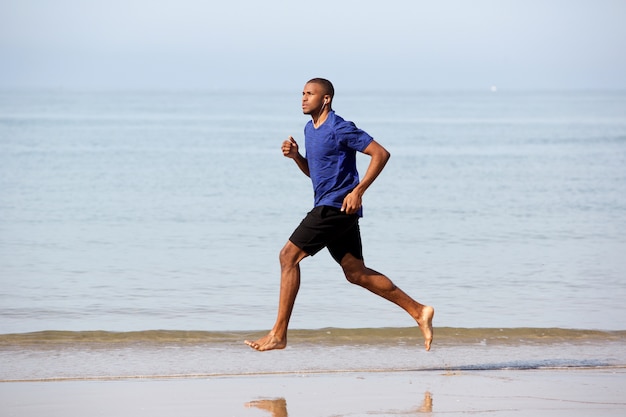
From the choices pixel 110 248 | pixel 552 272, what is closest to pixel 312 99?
pixel 552 272

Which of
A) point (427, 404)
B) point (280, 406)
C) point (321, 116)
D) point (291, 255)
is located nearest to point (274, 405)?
point (280, 406)

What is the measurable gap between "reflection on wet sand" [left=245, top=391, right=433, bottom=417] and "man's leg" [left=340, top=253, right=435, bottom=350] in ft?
3.37

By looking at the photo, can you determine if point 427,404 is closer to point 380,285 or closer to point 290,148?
point 380,285

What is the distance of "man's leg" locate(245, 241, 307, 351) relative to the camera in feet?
21.9

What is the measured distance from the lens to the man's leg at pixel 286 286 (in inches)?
263

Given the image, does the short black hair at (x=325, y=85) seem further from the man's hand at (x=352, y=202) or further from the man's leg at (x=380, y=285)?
the man's leg at (x=380, y=285)

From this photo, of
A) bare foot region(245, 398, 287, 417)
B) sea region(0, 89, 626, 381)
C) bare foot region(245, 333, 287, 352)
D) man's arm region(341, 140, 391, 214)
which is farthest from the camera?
sea region(0, 89, 626, 381)

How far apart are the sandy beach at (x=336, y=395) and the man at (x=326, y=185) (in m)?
0.58

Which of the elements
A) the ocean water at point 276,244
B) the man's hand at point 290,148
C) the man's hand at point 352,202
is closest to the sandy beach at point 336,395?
the man's hand at point 352,202

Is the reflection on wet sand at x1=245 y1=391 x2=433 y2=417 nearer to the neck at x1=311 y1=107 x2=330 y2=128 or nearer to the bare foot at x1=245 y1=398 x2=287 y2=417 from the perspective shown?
the bare foot at x1=245 y1=398 x2=287 y2=417

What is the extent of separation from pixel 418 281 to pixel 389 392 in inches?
220

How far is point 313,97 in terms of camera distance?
663 centimetres

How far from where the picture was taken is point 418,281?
11680 mm

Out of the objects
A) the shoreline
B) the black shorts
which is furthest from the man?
the shoreline
